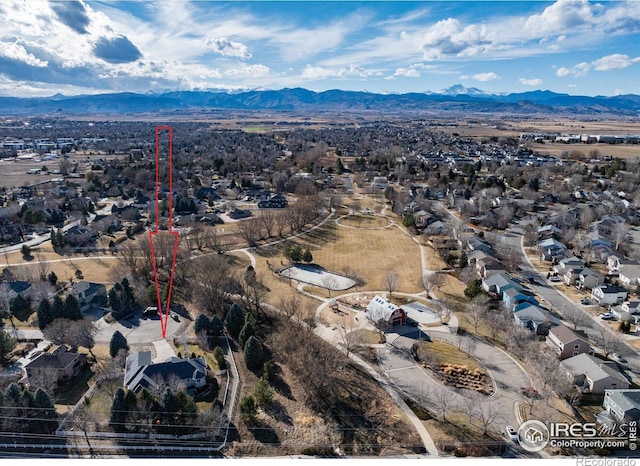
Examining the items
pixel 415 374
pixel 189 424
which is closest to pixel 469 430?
pixel 415 374

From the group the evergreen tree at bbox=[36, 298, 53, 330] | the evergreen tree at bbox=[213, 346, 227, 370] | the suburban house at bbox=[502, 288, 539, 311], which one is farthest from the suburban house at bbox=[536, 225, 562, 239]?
the evergreen tree at bbox=[36, 298, 53, 330]

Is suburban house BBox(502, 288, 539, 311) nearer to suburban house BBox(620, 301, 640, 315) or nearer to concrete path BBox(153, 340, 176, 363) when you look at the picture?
suburban house BBox(620, 301, 640, 315)

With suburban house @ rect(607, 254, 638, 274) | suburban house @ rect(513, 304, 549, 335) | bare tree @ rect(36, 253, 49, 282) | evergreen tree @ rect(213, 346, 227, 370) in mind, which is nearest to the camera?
evergreen tree @ rect(213, 346, 227, 370)

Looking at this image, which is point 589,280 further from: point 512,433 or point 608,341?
point 512,433

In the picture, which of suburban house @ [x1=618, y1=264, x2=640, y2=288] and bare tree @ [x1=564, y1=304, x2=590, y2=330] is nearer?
bare tree @ [x1=564, y1=304, x2=590, y2=330]

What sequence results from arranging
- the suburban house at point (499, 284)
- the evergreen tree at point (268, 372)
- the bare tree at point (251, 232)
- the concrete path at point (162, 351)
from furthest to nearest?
the bare tree at point (251, 232) < the suburban house at point (499, 284) < the concrete path at point (162, 351) < the evergreen tree at point (268, 372)

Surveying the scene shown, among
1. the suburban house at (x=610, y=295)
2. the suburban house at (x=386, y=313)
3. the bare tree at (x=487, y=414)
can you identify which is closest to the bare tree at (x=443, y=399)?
the bare tree at (x=487, y=414)

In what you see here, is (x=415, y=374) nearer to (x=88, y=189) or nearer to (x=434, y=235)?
(x=434, y=235)

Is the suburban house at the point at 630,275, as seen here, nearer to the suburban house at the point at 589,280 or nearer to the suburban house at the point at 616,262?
the suburban house at the point at 616,262
